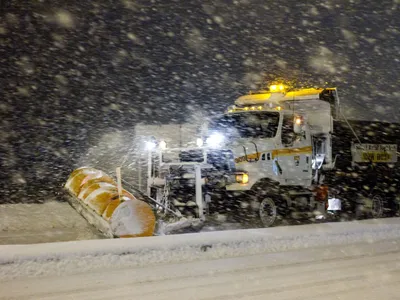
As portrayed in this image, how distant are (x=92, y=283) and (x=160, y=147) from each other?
6.74 m

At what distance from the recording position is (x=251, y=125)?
500 inches

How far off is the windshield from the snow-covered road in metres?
4.05

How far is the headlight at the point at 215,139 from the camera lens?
40.9 feet

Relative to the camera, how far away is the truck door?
12797 mm

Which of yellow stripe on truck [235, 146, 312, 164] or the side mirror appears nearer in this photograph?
yellow stripe on truck [235, 146, 312, 164]

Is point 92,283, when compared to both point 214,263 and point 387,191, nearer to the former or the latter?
point 214,263

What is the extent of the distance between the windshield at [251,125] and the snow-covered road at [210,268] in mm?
4049

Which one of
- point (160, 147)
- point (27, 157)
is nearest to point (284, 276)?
point (160, 147)

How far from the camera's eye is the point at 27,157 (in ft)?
67.4

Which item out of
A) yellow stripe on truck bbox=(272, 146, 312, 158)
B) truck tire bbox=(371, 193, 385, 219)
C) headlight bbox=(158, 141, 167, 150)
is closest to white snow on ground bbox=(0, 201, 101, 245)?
Result: headlight bbox=(158, 141, 167, 150)

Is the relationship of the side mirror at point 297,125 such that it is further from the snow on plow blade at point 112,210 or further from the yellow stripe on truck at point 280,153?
the snow on plow blade at point 112,210

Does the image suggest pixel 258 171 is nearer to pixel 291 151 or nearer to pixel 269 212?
pixel 269 212

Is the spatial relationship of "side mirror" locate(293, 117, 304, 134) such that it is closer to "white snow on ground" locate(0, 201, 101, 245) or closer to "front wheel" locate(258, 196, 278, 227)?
"front wheel" locate(258, 196, 278, 227)

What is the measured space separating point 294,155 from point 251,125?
1289 millimetres
